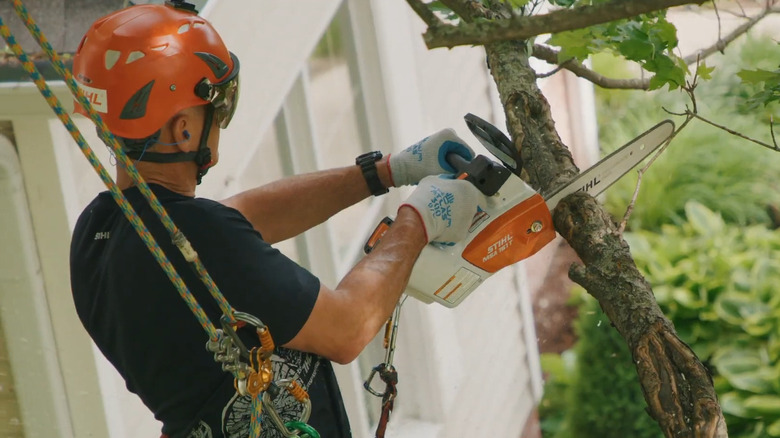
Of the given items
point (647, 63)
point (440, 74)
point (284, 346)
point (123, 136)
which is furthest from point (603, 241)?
point (440, 74)

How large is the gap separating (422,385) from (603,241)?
302 cm

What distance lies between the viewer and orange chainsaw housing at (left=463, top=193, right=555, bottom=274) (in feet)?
7.73

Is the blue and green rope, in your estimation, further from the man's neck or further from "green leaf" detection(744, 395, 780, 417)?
"green leaf" detection(744, 395, 780, 417)

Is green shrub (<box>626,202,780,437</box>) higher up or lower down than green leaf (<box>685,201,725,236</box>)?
lower down

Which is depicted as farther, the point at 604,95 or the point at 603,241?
the point at 604,95

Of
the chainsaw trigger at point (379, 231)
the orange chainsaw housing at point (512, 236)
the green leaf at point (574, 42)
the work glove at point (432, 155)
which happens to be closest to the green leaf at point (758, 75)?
the green leaf at point (574, 42)

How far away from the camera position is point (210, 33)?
2.22 m

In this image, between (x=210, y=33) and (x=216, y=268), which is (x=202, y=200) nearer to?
(x=216, y=268)

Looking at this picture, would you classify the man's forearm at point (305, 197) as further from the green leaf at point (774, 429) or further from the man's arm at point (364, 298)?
the green leaf at point (774, 429)

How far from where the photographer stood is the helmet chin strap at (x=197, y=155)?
2.15m

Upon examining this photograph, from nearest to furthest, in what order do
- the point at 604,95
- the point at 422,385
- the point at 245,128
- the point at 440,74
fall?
the point at 245,128 < the point at 422,385 < the point at 440,74 < the point at 604,95

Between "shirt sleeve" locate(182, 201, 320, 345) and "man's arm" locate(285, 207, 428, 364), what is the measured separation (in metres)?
0.04

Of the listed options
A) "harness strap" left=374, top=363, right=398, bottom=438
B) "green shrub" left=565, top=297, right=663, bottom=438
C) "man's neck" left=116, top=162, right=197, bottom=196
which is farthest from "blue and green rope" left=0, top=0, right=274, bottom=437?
"green shrub" left=565, top=297, right=663, bottom=438

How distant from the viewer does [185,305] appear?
2.03 meters
